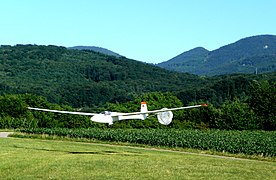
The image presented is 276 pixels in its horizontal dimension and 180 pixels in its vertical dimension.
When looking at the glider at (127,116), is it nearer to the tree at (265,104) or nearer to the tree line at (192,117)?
the tree line at (192,117)

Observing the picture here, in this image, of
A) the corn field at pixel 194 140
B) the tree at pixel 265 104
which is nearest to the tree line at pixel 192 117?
the tree at pixel 265 104

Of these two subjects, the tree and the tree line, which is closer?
the tree line

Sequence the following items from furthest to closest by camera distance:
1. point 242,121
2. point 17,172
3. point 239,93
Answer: point 239,93 < point 242,121 < point 17,172

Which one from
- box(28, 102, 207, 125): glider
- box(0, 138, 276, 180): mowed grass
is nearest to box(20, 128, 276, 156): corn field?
box(0, 138, 276, 180): mowed grass

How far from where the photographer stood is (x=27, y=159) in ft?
98.5

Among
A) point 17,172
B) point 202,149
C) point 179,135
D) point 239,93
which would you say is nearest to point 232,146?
point 202,149

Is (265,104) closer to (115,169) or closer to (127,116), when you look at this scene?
(127,116)

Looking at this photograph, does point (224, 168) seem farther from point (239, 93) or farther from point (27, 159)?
point (239, 93)

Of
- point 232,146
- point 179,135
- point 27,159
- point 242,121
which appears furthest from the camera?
point 242,121

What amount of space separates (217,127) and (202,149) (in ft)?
113

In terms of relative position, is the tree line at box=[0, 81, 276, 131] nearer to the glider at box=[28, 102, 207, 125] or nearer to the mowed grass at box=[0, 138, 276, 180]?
the mowed grass at box=[0, 138, 276, 180]

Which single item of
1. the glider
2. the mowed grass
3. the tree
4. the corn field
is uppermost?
the tree

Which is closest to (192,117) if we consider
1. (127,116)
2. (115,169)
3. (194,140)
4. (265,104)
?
(265,104)

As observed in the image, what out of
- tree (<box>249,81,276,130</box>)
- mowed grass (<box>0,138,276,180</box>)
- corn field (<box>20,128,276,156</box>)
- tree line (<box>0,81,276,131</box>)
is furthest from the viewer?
tree (<box>249,81,276,130</box>)
